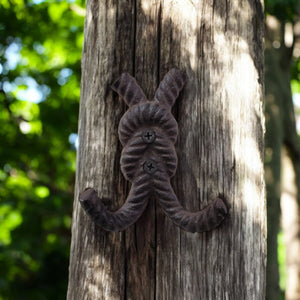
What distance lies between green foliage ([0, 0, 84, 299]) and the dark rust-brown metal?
11.9ft

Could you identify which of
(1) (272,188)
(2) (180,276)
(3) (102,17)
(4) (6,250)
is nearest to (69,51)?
(4) (6,250)

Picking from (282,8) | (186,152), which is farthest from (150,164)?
(282,8)

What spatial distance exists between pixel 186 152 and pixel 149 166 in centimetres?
13

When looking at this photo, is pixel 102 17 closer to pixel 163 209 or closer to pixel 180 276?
pixel 163 209

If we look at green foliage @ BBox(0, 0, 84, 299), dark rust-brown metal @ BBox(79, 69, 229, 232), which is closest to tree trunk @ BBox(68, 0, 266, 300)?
dark rust-brown metal @ BBox(79, 69, 229, 232)

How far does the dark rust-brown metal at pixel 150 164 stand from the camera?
131 cm

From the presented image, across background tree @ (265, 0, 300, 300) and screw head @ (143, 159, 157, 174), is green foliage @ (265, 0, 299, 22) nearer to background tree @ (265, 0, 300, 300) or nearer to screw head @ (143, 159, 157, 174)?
background tree @ (265, 0, 300, 300)

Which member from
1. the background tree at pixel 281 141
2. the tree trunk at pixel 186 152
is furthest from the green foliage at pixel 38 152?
the tree trunk at pixel 186 152

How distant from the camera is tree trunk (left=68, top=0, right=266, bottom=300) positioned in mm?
1338

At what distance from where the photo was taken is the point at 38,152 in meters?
5.61

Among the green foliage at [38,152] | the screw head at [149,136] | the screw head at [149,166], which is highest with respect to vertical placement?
the green foliage at [38,152]

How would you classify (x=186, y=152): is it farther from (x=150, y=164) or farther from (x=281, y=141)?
(x=281, y=141)

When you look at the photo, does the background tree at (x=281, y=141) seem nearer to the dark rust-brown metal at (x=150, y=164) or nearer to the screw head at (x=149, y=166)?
the dark rust-brown metal at (x=150, y=164)

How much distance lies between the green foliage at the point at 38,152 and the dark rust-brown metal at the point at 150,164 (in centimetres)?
363
